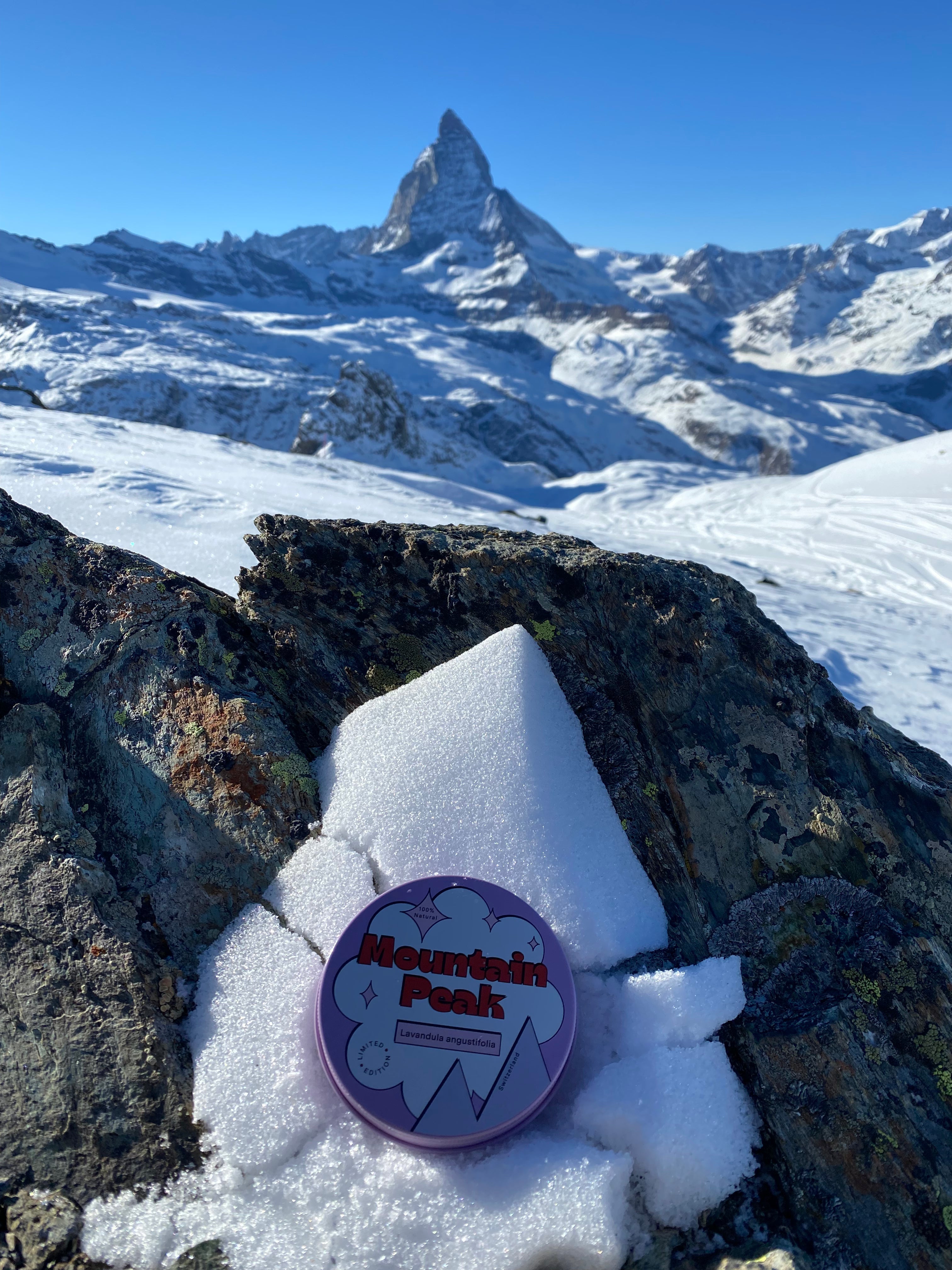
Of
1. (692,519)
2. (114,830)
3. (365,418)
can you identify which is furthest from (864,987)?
(365,418)

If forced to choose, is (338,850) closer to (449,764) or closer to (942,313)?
(449,764)

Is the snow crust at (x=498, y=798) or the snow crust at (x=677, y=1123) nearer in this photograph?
the snow crust at (x=677, y=1123)

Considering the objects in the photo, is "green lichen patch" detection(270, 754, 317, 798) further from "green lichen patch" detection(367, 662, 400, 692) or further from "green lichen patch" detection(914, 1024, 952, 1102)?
"green lichen patch" detection(914, 1024, 952, 1102)

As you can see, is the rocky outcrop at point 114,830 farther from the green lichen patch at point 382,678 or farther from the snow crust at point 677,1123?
the snow crust at point 677,1123

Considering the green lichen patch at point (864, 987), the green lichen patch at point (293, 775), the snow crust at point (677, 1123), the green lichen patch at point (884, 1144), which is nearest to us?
the snow crust at point (677, 1123)

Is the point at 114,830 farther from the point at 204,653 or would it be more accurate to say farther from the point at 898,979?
the point at 898,979

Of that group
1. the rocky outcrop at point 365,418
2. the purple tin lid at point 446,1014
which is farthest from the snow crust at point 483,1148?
the rocky outcrop at point 365,418

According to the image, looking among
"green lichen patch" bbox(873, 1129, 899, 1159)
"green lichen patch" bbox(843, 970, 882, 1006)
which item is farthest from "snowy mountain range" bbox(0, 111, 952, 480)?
"green lichen patch" bbox(873, 1129, 899, 1159)
